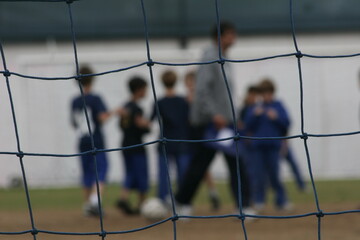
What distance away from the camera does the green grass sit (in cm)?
980

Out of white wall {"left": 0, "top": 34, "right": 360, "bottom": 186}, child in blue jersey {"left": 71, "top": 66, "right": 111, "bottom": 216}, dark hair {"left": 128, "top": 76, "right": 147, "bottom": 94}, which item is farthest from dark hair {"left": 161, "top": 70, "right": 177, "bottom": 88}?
white wall {"left": 0, "top": 34, "right": 360, "bottom": 186}

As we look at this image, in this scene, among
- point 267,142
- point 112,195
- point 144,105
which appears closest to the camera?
point 267,142

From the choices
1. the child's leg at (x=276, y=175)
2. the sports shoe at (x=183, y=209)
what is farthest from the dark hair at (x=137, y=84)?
the sports shoe at (x=183, y=209)

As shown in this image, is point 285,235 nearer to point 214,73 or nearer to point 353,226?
point 353,226

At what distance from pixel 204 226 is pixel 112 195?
4384mm

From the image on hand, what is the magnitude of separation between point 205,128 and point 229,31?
0.82 meters

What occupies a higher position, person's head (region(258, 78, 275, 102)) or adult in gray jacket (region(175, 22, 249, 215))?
person's head (region(258, 78, 275, 102))

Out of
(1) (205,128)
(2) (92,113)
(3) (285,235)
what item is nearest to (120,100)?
(2) (92,113)

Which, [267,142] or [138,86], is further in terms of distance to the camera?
[267,142]

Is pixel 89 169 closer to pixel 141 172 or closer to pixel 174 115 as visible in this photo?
pixel 141 172

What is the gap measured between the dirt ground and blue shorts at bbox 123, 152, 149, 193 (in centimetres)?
32

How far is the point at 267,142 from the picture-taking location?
846 centimetres

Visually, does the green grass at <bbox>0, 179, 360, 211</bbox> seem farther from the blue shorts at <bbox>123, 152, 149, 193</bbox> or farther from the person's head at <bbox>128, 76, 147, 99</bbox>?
the person's head at <bbox>128, 76, 147, 99</bbox>

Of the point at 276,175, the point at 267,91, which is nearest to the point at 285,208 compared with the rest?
the point at 276,175
